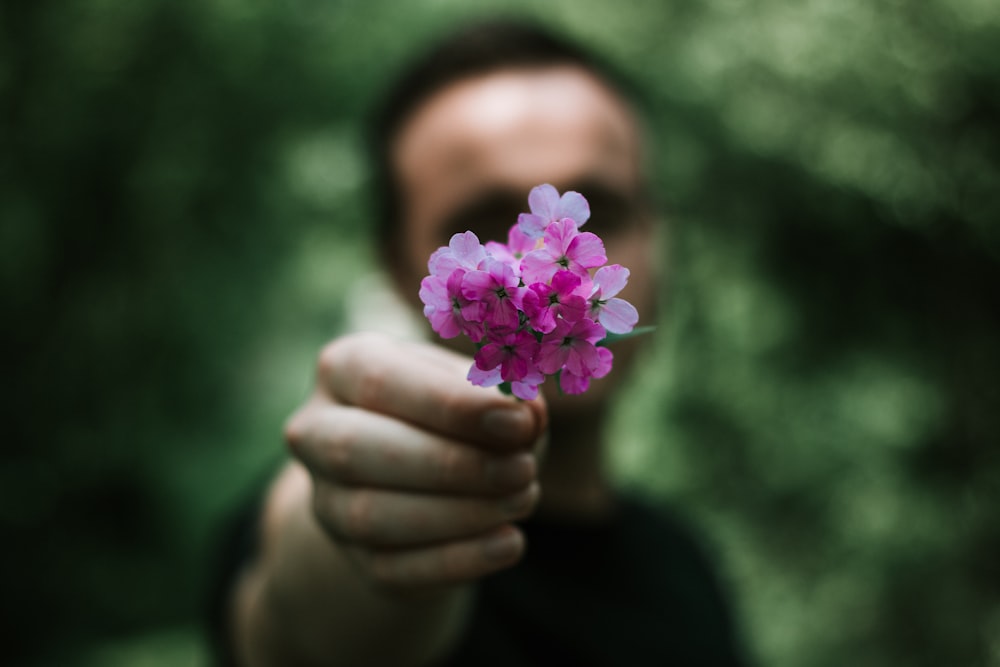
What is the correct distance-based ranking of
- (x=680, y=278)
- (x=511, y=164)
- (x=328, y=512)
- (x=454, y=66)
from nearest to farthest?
(x=328, y=512), (x=511, y=164), (x=454, y=66), (x=680, y=278)

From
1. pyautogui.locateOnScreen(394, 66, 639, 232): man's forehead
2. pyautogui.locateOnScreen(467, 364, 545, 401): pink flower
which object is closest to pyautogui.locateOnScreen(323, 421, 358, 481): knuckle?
pyautogui.locateOnScreen(467, 364, 545, 401): pink flower

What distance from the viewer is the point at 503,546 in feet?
4.17

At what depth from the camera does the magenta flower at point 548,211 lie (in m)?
1.05

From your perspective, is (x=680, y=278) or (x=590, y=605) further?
(x=680, y=278)

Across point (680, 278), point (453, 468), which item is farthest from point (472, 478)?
point (680, 278)

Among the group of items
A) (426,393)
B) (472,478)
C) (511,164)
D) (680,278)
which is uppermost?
(680,278)

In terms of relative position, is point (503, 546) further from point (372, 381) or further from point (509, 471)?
point (372, 381)

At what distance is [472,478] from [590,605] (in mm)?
1729

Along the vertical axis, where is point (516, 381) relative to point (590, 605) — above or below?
below

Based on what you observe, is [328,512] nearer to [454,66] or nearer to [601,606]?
[601,606]

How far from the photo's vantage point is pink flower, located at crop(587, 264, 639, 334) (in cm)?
105

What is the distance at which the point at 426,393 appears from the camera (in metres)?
1.25

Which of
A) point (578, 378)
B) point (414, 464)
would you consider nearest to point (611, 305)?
point (578, 378)

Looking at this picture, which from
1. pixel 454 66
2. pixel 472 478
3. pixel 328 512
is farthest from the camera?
pixel 454 66
